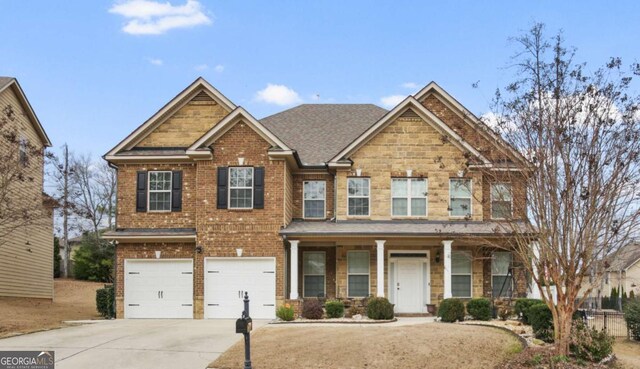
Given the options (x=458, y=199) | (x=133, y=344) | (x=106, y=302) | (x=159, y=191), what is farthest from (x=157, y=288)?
(x=458, y=199)

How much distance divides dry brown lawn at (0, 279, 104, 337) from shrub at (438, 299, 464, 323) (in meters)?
12.0

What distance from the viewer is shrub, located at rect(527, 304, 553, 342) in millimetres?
16447

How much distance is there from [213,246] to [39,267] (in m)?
14.0

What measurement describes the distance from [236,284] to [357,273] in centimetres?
440

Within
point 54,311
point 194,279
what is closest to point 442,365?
point 194,279

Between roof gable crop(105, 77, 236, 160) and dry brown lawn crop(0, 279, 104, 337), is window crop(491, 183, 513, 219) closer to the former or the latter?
dry brown lawn crop(0, 279, 104, 337)

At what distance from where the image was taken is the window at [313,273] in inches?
1041

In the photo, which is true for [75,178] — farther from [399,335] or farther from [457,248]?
[399,335]

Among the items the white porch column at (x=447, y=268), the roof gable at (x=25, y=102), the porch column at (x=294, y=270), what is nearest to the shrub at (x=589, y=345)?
the white porch column at (x=447, y=268)

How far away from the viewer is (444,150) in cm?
2633

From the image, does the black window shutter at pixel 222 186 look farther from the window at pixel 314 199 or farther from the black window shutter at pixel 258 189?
the window at pixel 314 199

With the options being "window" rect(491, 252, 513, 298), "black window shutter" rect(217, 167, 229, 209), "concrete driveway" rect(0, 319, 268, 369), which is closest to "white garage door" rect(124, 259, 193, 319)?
"black window shutter" rect(217, 167, 229, 209)

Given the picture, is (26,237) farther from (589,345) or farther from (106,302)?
(589,345)

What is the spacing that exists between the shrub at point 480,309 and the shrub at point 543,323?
18.9ft
